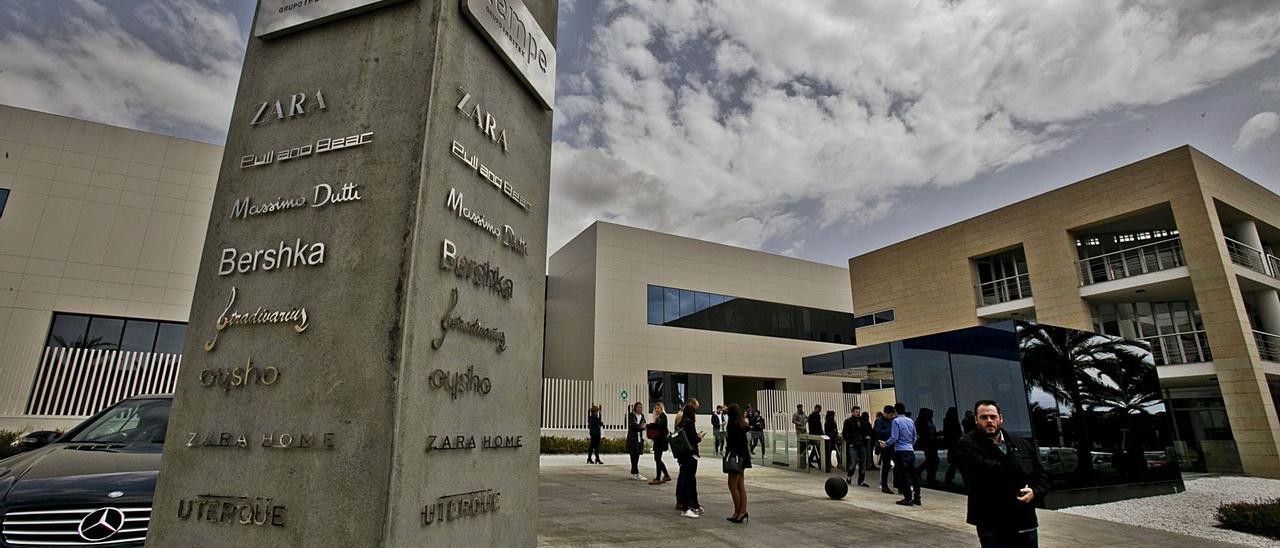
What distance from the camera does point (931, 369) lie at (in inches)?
530

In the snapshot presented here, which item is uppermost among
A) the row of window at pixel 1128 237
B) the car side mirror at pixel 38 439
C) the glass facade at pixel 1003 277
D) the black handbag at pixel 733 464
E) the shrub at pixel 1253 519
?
the row of window at pixel 1128 237

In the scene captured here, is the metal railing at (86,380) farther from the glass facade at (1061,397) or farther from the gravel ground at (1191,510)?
the gravel ground at (1191,510)

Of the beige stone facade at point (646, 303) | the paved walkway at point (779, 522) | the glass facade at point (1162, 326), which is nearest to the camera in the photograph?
the paved walkway at point (779, 522)

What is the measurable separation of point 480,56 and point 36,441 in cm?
561

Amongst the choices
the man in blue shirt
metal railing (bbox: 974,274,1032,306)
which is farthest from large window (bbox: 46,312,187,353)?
metal railing (bbox: 974,274,1032,306)

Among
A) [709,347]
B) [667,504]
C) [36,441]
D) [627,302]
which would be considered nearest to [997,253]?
[709,347]

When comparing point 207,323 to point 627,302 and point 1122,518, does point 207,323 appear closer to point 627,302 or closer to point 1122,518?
point 1122,518

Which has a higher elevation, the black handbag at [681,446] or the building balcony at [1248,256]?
the building balcony at [1248,256]

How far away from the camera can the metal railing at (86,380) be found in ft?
55.2

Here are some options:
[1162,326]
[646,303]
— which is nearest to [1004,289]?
[1162,326]

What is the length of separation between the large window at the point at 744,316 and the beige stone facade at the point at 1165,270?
600cm

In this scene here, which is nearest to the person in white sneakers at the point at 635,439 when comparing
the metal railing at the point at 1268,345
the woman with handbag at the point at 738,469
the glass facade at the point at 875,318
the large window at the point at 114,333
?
the woman with handbag at the point at 738,469

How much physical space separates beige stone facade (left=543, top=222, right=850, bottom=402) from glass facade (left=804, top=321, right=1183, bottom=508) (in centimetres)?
1456

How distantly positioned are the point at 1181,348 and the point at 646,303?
65.1 feet
